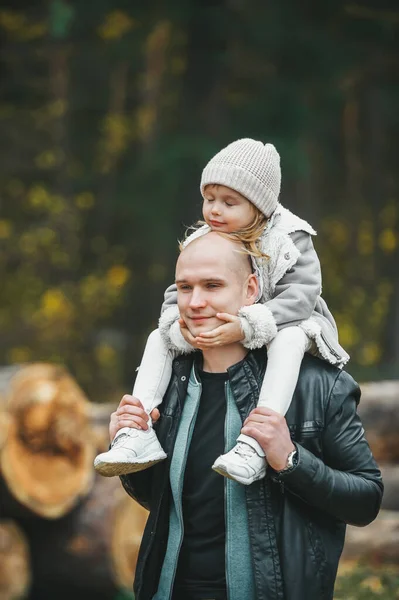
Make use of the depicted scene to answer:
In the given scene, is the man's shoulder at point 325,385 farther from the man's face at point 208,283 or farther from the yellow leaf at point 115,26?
the yellow leaf at point 115,26

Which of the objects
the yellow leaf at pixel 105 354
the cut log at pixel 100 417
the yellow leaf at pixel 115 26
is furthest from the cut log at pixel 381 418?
the yellow leaf at pixel 115 26

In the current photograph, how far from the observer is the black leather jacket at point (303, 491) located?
2.42 m

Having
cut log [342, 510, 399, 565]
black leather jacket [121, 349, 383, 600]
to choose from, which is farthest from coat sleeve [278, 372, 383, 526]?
cut log [342, 510, 399, 565]

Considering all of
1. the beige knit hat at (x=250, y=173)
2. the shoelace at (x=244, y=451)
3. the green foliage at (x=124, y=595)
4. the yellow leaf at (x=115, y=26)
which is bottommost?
the green foliage at (x=124, y=595)

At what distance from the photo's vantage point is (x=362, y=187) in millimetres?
15250

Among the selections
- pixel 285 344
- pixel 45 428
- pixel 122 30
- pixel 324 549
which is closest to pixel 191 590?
pixel 324 549

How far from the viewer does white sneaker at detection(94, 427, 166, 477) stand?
249cm

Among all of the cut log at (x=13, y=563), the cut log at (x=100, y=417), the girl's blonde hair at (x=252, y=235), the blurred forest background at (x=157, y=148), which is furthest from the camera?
the blurred forest background at (x=157, y=148)

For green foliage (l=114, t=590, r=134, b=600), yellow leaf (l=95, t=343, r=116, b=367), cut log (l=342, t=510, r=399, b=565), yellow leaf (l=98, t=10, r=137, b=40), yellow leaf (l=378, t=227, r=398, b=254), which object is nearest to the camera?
green foliage (l=114, t=590, r=134, b=600)

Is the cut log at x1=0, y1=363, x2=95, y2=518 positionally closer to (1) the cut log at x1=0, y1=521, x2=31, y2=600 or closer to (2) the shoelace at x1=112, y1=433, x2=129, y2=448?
(1) the cut log at x1=0, y1=521, x2=31, y2=600

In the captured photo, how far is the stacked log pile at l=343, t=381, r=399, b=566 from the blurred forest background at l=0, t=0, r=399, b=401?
4.90 meters

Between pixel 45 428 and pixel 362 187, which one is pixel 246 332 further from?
pixel 362 187

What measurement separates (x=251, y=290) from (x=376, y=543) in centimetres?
473

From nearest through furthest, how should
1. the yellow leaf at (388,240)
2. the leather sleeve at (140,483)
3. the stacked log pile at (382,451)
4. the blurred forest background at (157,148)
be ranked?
the leather sleeve at (140,483) → the stacked log pile at (382,451) → the blurred forest background at (157,148) → the yellow leaf at (388,240)
